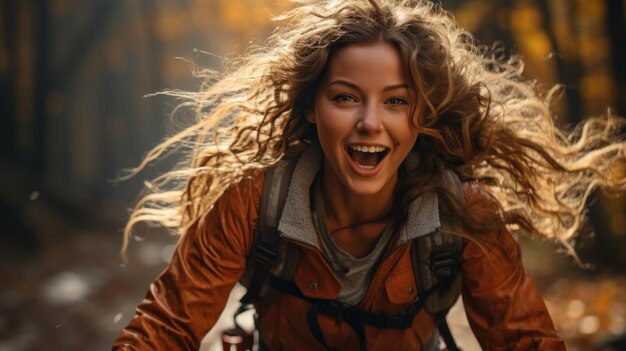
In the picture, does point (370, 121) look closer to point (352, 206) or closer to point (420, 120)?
point (420, 120)

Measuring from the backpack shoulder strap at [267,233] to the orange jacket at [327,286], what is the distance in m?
0.04

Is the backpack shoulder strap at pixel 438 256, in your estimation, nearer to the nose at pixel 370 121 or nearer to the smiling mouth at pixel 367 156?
the smiling mouth at pixel 367 156

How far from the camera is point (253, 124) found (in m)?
3.38

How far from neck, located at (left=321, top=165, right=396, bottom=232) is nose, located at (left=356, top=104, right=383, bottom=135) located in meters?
0.43

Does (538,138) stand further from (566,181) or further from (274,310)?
(274,310)

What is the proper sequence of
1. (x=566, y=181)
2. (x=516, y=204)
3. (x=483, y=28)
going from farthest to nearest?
(x=483, y=28)
(x=566, y=181)
(x=516, y=204)

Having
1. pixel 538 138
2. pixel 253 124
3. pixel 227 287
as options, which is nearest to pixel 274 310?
pixel 227 287

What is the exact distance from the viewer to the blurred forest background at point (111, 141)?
22.6ft

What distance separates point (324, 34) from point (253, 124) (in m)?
0.61

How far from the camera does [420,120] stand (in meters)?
2.95

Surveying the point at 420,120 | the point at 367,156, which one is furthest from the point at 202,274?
the point at 420,120

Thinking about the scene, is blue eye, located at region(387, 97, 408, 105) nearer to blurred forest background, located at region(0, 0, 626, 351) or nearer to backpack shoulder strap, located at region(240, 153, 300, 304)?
backpack shoulder strap, located at region(240, 153, 300, 304)

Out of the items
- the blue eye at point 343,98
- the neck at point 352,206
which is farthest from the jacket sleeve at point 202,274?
the blue eye at point 343,98

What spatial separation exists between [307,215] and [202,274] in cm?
49
